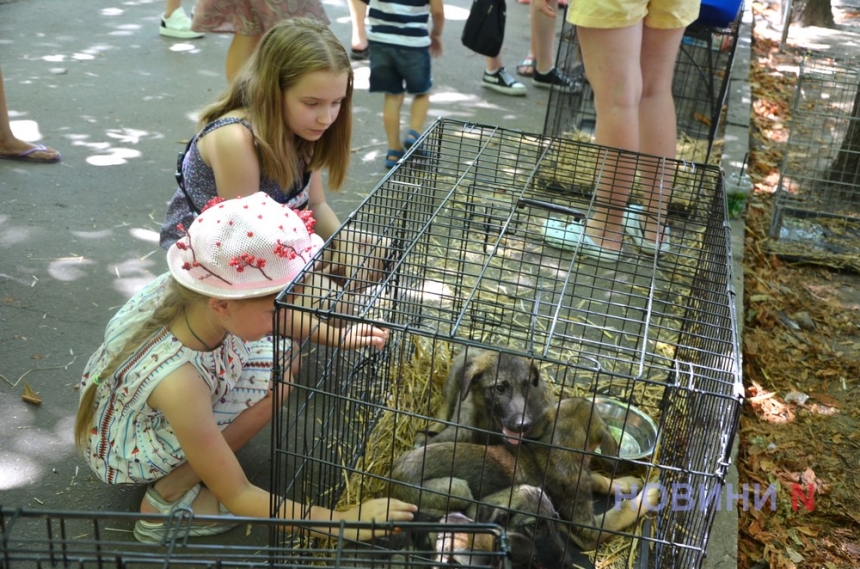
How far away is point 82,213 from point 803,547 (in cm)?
444

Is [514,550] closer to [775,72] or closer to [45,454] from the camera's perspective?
[45,454]

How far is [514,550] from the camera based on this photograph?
275 cm

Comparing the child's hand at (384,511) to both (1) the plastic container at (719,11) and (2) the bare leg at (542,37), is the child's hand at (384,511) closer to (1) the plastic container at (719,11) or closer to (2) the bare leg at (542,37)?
(1) the plastic container at (719,11)

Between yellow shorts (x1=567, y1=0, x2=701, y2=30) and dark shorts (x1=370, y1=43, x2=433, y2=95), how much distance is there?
6.52 feet

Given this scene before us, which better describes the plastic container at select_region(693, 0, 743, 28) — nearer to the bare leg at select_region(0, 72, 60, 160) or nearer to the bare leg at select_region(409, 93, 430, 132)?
the bare leg at select_region(409, 93, 430, 132)

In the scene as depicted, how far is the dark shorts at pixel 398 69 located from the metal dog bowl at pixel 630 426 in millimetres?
3314

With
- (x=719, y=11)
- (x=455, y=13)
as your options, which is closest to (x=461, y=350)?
(x=719, y=11)

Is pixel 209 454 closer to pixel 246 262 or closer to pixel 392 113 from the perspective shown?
pixel 246 262

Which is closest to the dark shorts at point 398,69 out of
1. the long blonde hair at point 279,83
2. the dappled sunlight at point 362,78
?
the dappled sunlight at point 362,78

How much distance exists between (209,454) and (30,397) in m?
1.33

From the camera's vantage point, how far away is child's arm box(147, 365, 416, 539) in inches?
107

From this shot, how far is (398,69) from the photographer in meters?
6.34

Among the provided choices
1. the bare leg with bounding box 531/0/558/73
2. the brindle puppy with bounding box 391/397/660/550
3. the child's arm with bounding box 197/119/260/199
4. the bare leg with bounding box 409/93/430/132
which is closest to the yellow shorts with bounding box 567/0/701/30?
the child's arm with bounding box 197/119/260/199

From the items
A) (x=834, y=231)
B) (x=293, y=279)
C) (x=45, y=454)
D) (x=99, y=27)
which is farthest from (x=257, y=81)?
(x=99, y=27)
